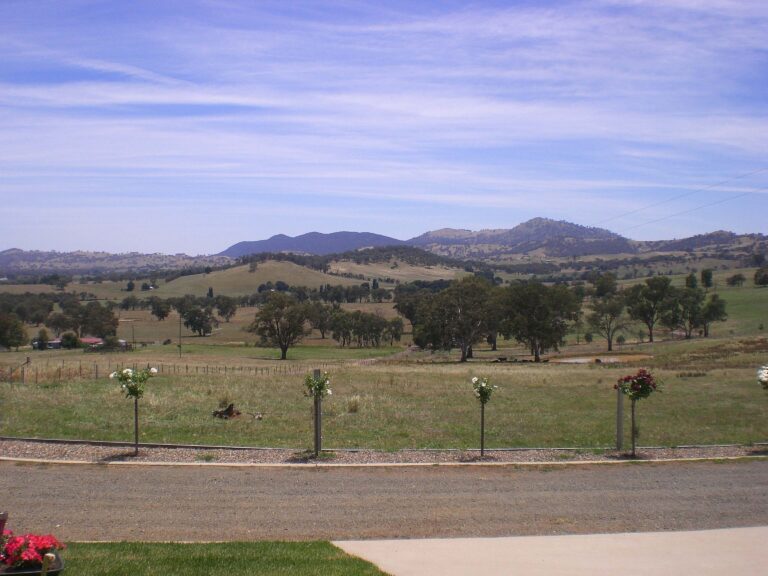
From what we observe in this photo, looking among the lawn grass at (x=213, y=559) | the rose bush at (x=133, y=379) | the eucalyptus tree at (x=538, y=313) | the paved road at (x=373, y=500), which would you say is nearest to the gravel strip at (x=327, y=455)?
the paved road at (x=373, y=500)

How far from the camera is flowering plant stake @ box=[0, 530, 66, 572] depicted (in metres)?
5.73

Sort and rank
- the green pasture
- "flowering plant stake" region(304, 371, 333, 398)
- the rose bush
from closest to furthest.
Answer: "flowering plant stake" region(304, 371, 333, 398) < the rose bush < the green pasture

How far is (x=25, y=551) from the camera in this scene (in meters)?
5.74

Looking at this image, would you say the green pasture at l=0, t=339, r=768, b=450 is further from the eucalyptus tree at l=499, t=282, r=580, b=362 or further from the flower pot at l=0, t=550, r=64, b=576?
the eucalyptus tree at l=499, t=282, r=580, b=362

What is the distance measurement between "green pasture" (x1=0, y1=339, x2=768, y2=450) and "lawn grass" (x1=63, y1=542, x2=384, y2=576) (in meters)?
7.28

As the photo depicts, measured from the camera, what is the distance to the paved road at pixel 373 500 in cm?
1029

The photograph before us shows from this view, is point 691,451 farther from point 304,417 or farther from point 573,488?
point 304,417

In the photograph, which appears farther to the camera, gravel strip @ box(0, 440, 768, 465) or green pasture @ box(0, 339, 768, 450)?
green pasture @ box(0, 339, 768, 450)

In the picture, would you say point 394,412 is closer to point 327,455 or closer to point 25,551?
point 327,455

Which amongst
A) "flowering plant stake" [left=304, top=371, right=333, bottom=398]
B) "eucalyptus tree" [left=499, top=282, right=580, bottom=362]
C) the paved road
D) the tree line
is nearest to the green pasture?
"flowering plant stake" [left=304, top=371, right=333, bottom=398]

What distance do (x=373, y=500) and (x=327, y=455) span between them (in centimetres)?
342

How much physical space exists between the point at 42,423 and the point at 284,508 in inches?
433

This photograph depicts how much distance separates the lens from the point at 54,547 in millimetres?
5977

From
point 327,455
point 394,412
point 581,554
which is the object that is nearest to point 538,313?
point 394,412
